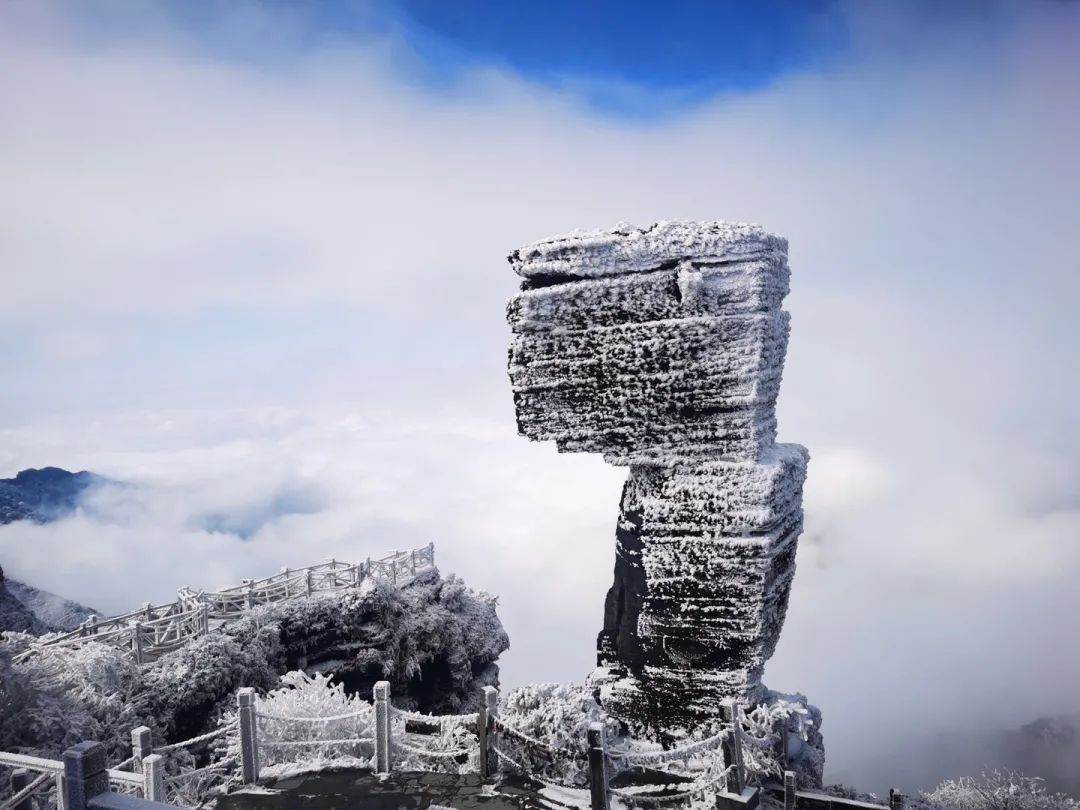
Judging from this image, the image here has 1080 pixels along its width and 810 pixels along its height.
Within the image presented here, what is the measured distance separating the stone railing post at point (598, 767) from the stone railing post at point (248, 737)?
158 inches

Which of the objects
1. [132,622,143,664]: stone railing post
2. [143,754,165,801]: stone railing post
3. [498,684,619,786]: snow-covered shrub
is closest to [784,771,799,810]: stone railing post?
[498,684,619,786]: snow-covered shrub

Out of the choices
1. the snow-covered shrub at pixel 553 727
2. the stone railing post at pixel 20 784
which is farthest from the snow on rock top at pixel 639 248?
the stone railing post at pixel 20 784

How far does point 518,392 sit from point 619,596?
119 inches

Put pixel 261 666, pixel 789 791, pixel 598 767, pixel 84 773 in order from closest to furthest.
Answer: pixel 84 773 → pixel 598 767 → pixel 789 791 → pixel 261 666

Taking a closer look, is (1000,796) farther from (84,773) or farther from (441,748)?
(84,773)

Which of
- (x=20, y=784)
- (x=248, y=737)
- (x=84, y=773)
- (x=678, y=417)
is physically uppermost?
(x=678, y=417)

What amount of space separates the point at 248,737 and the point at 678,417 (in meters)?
6.18

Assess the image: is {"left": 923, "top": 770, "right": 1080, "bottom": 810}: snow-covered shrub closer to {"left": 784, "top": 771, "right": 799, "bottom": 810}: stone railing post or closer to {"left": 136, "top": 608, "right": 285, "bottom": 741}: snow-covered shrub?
{"left": 784, "top": 771, "right": 799, "bottom": 810}: stone railing post

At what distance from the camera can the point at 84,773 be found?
4641mm

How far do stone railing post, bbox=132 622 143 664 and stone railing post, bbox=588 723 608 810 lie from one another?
30.0ft

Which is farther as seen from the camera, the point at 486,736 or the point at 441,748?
the point at 441,748

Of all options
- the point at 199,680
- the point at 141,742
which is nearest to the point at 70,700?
the point at 199,680

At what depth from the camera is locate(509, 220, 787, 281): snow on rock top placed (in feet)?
29.2

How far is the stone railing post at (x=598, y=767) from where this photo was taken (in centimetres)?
714
